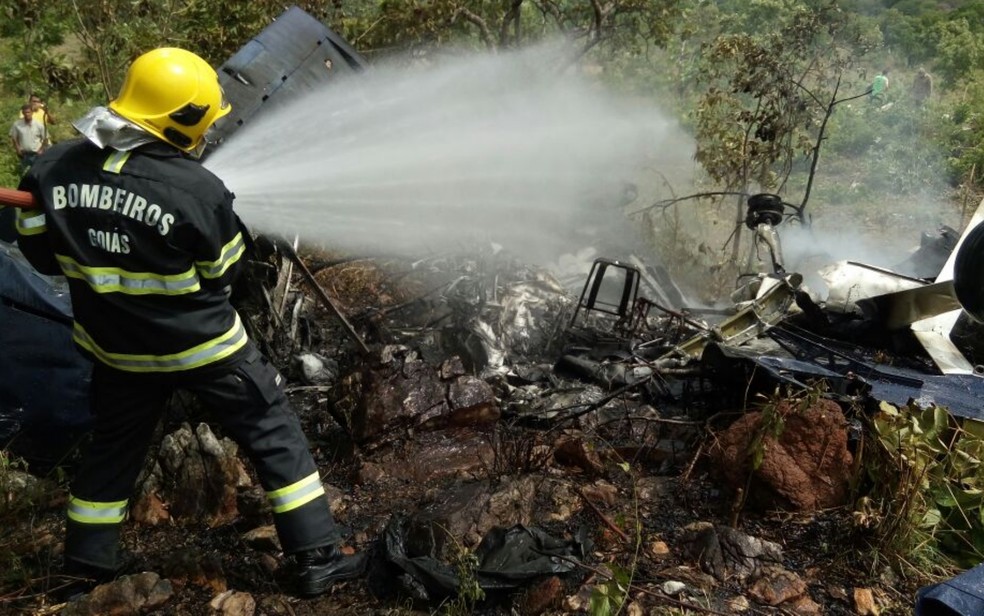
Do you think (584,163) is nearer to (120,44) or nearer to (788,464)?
(120,44)

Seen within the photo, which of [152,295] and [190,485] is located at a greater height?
[152,295]

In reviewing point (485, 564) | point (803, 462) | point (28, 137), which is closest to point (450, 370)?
point (485, 564)

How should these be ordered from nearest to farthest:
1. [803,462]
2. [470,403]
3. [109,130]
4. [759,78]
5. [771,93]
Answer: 1. [109,130]
2. [803,462]
3. [470,403]
4. [759,78]
5. [771,93]

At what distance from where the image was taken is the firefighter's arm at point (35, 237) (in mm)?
2721

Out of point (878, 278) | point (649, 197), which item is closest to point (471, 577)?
point (878, 278)

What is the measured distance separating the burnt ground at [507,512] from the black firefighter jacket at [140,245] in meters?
0.94

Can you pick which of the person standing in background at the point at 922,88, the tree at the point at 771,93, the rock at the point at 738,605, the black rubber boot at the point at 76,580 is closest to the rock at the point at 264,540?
the black rubber boot at the point at 76,580

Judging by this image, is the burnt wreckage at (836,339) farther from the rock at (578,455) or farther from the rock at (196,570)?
the rock at (196,570)

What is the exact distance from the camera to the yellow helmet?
2.64 m

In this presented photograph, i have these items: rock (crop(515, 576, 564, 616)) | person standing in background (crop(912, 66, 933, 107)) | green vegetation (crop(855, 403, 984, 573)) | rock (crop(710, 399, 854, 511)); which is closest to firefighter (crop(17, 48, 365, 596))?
rock (crop(515, 576, 564, 616))

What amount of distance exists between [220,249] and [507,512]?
160 cm

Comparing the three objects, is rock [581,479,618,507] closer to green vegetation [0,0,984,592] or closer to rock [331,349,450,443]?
green vegetation [0,0,984,592]

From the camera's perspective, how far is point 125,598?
9.15 feet

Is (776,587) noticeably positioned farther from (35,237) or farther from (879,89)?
(879,89)
